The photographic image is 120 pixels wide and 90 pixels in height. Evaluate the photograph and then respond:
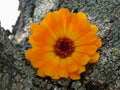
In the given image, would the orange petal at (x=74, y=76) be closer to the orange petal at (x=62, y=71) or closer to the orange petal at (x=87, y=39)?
the orange petal at (x=62, y=71)

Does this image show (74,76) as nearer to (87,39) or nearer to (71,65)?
(71,65)

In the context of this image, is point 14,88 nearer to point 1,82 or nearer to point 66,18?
point 1,82

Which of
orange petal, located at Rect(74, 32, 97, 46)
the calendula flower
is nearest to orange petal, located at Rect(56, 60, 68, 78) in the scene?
the calendula flower

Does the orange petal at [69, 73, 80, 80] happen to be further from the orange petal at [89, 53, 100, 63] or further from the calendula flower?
the orange petal at [89, 53, 100, 63]

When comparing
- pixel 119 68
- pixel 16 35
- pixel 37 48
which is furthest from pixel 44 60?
pixel 16 35

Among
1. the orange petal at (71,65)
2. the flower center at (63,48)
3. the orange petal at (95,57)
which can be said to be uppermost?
the flower center at (63,48)

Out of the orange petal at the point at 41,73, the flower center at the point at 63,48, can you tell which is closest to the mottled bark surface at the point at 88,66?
the orange petal at the point at 41,73

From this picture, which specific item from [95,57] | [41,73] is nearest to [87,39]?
[95,57]
